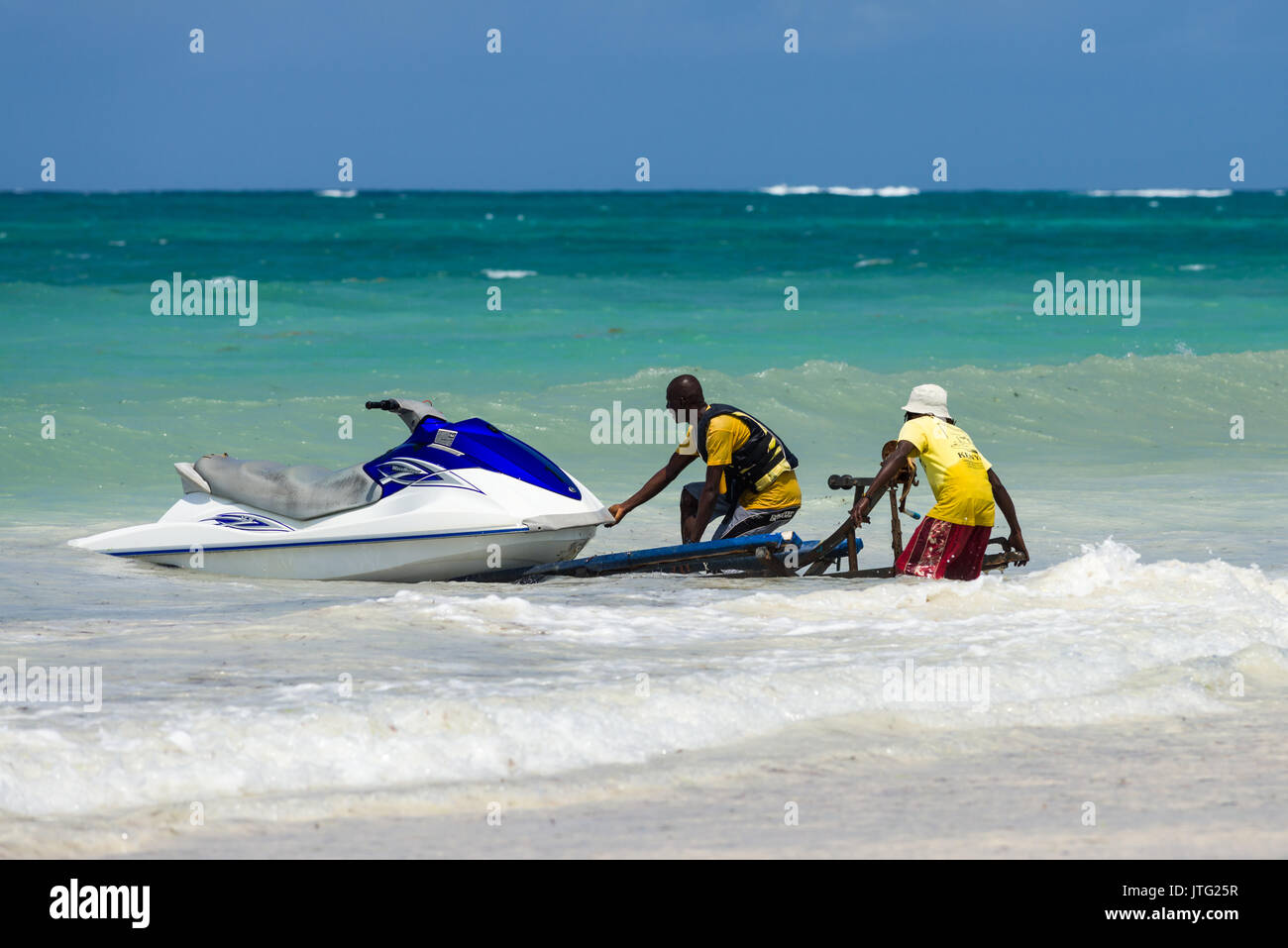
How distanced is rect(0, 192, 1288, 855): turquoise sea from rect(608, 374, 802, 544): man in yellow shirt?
47cm

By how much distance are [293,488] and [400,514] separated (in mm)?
616

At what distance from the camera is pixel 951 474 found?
24.1 feet

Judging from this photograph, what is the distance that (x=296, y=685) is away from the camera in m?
5.39

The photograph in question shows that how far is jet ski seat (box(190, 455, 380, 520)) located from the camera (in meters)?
8.08

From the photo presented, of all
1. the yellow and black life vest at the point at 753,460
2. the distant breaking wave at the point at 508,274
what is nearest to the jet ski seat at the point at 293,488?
the yellow and black life vest at the point at 753,460

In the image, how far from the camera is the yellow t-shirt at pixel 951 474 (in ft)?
24.1

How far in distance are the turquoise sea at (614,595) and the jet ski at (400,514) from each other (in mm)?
199

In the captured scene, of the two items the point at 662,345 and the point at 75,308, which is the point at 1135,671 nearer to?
the point at 662,345

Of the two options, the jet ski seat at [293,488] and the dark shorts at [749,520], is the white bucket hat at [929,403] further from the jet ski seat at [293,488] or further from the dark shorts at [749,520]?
the jet ski seat at [293,488]

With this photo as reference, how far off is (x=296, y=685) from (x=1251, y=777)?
305 centimetres

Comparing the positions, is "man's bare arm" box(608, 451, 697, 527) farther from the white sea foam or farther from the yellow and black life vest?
the white sea foam

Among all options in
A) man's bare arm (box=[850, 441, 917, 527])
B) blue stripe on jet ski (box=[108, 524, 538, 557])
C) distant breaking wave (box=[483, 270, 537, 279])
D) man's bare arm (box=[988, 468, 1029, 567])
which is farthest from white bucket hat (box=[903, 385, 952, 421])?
distant breaking wave (box=[483, 270, 537, 279])

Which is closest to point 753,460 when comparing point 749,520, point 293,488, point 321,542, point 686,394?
point 749,520
